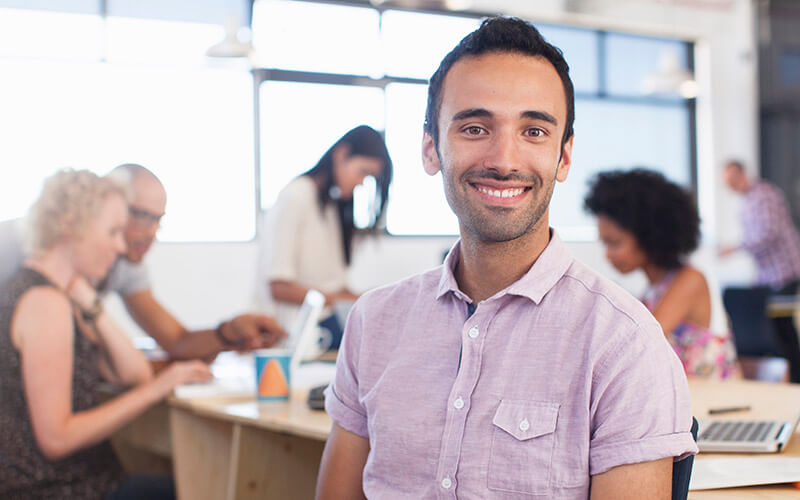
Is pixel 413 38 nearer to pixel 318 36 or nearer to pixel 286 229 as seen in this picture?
pixel 318 36

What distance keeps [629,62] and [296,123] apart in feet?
11.3

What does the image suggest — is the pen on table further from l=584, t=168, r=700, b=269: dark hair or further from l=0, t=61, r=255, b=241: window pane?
l=0, t=61, r=255, b=241: window pane

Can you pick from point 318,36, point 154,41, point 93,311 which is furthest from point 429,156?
point 318,36

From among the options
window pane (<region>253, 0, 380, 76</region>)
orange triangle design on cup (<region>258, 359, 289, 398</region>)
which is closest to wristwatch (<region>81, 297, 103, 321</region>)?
orange triangle design on cup (<region>258, 359, 289, 398</region>)

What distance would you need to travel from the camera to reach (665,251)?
2656 millimetres

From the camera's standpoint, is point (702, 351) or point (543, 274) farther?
point (702, 351)

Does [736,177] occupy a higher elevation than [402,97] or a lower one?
lower

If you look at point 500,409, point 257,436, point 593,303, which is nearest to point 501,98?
point 593,303

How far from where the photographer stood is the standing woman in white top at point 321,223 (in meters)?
3.03

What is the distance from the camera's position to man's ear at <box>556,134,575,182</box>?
50.3 inches

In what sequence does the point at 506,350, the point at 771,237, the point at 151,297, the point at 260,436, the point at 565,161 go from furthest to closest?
1. the point at 771,237
2. the point at 151,297
3. the point at 260,436
4. the point at 565,161
5. the point at 506,350

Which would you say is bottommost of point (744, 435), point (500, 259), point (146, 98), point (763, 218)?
point (744, 435)

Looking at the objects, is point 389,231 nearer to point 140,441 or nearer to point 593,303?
point 140,441

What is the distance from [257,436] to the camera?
81.4 inches
